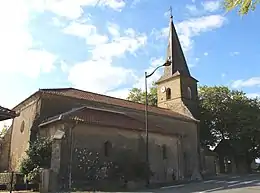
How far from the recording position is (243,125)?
44438 millimetres

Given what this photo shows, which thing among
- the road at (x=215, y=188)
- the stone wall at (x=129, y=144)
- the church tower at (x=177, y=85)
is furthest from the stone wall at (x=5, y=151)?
the church tower at (x=177, y=85)

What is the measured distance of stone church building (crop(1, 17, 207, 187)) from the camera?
22266mm

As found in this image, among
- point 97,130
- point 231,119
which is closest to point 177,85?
point 231,119

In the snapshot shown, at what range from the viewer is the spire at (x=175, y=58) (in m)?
43.8

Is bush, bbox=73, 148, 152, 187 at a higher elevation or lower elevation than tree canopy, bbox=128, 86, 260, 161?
lower

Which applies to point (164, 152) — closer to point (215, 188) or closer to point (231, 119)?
point (215, 188)

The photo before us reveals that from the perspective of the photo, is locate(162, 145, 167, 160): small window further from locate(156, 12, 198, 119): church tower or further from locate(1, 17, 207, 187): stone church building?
locate(156, 12, 198, 119): church tower

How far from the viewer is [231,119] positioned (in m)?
45.4

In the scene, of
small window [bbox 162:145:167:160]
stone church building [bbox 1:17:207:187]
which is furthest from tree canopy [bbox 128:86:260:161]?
small window [bbox 162:145:167:160]

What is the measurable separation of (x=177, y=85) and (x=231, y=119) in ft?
35.6

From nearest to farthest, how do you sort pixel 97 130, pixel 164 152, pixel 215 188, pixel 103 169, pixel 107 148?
pixel 215 188 → pixel 103 169 → pixel 97 130 → pixel 107 148 → pixel 164 152

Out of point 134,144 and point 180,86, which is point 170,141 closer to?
point 134,144

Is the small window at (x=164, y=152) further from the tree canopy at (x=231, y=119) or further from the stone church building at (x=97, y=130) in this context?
the tree canopy at (x=231, y=119)

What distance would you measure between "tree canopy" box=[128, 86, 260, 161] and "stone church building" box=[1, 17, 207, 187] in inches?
291
